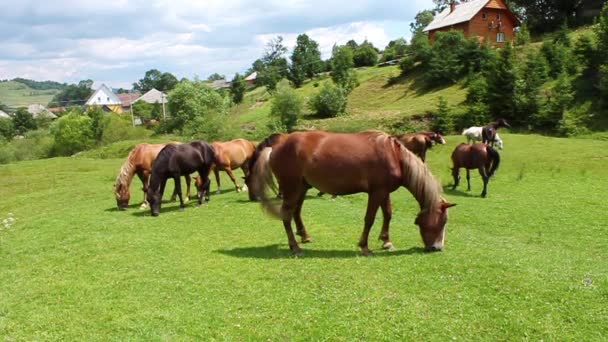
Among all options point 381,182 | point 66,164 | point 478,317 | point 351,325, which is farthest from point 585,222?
point 66,164

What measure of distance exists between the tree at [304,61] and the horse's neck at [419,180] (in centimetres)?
7290

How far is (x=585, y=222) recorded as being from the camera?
495 inches

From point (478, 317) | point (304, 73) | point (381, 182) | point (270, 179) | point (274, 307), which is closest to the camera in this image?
point (478, 317)

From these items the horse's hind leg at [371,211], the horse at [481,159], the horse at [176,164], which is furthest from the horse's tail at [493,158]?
the horse's hind leg at [371,211]

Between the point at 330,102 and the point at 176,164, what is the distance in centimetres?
4048

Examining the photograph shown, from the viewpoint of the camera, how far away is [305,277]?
753 centimetres

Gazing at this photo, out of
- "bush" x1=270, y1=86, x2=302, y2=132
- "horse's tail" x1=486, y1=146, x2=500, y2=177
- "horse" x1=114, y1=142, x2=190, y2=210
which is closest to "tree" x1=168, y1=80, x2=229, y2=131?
"bush" x1=270, y1=86, x2=302, y2=132

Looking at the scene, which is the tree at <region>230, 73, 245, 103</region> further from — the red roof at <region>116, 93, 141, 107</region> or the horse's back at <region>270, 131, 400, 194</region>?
the horse's back at <region>270, 131, 400, 194</region>

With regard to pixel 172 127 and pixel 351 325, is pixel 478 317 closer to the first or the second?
pixel 351 325

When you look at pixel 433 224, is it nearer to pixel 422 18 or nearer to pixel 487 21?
pixel 487 21

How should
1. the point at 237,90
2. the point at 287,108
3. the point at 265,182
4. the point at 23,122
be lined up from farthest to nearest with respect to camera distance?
the point at 23,122
the point at 237,90
the point at 287,108
the point at 265,182

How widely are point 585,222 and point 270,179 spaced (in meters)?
9.01

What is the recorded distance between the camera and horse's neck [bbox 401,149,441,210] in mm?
8367

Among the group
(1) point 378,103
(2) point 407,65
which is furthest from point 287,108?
(2) point 407,65
